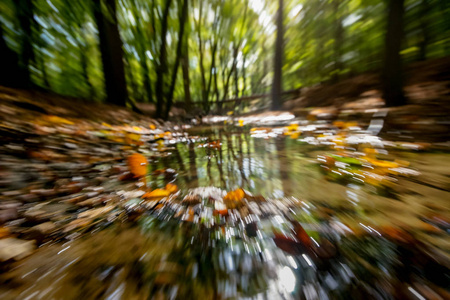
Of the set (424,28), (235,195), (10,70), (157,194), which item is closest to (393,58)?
(235,195)

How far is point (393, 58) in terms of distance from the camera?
331cm

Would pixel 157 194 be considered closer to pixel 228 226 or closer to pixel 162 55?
pixel 228 226

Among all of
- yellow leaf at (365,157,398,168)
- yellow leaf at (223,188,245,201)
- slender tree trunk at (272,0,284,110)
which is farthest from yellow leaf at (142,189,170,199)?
slender tree trunk at (272,0,284,110)

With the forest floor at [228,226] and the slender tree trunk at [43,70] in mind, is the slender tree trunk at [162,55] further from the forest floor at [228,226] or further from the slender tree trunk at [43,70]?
the forest floor at [228,226]

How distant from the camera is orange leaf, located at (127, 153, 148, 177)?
59.9 inches

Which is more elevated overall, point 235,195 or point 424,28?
point 424,28

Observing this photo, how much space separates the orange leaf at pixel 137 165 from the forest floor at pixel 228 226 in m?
0.03

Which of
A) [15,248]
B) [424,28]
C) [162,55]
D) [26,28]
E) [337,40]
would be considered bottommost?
[15,248]

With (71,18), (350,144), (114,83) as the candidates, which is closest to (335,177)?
(350,144)

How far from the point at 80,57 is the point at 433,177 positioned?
9144mm

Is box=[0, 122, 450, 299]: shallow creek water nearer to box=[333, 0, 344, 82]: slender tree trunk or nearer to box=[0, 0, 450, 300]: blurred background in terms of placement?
box=[0, 0, 450, 300]: blurred background

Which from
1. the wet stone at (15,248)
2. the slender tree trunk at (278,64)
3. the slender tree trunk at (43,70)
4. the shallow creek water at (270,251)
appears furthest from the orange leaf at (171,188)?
the slender tree trunk at (278,64)

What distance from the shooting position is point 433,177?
1047 mm

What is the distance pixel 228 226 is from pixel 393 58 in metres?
4.56
